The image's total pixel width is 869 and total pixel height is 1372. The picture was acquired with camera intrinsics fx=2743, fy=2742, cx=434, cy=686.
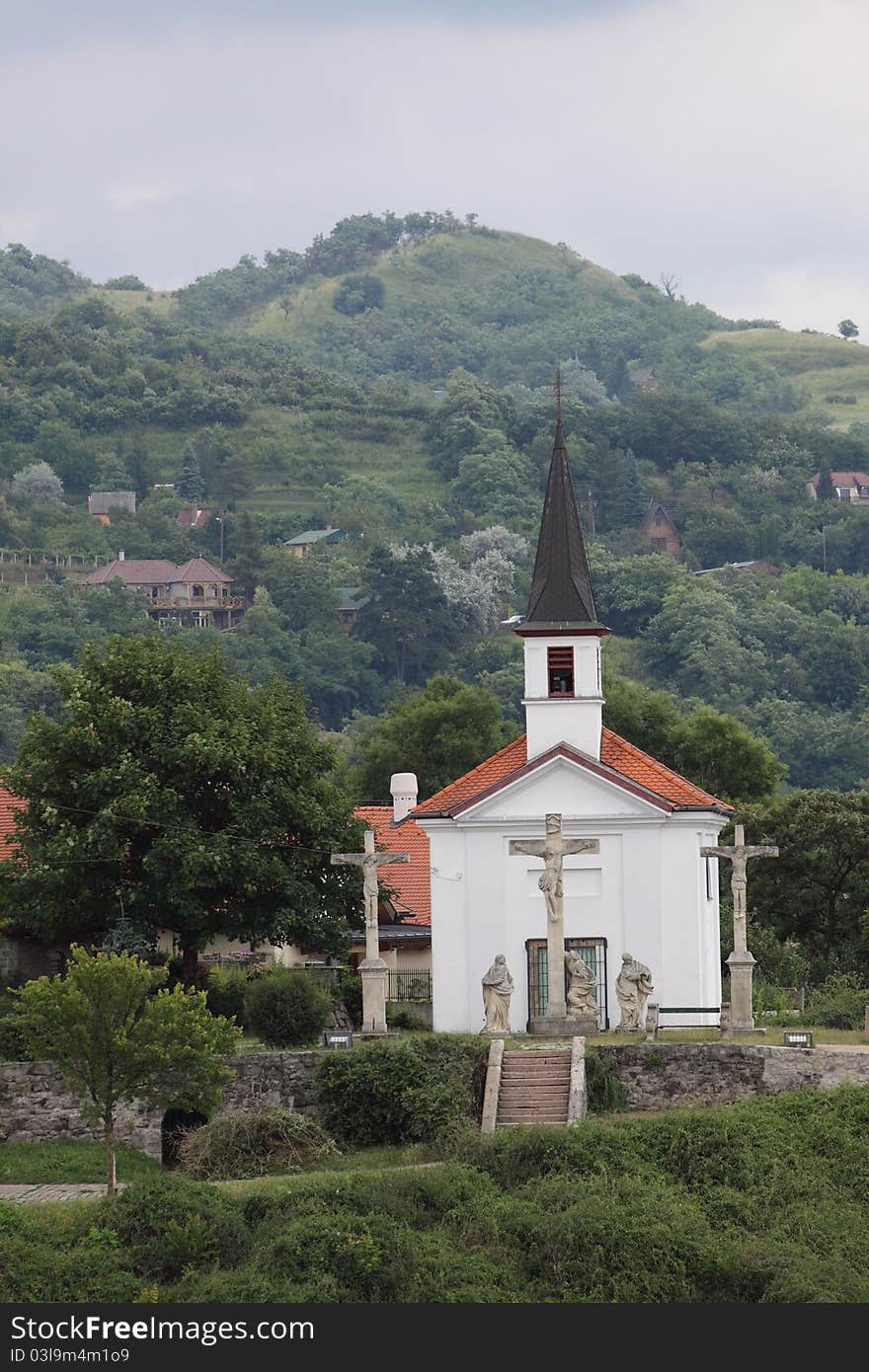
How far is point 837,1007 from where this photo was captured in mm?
47344

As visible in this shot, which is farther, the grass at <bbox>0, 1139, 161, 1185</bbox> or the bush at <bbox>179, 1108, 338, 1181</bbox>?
the grass at <bbox>0, 1139, 161, 1185</bbox>

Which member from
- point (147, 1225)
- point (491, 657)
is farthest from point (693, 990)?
point (491, 657)

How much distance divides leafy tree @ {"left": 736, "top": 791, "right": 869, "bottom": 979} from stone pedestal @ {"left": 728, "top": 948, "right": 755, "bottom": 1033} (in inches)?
661

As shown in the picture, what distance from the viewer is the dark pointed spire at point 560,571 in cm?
4900

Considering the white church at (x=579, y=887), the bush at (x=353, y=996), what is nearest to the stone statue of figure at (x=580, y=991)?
the white church at (x=579, y=887)

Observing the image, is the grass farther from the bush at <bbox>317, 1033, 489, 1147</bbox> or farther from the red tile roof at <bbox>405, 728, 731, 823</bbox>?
the red tile roof at <bbox>405, 728, 731, 823</bbox>

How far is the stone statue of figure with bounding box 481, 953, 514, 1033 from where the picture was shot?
141ft

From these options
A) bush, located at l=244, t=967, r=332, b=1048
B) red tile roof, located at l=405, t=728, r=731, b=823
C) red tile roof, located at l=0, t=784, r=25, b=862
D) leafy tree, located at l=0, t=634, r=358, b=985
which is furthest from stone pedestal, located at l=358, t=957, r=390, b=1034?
red tile roof, located at l=0, t=784, r=25, b=862

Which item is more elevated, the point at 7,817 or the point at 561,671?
the point at 561,671

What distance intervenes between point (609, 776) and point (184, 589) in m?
133

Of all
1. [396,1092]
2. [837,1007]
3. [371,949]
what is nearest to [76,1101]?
[396,1092]

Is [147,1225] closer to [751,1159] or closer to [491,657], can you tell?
[751,1159]

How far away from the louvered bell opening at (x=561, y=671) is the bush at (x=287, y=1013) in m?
8.22

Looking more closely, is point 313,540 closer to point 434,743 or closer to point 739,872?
point 434,743
